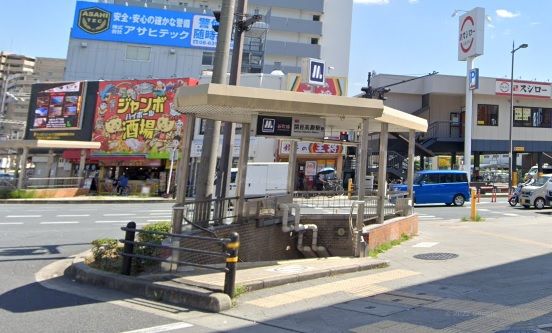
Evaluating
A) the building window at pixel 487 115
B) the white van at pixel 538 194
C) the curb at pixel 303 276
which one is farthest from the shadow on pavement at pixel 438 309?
the building window at pixel 487 115

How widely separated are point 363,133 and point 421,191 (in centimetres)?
1809

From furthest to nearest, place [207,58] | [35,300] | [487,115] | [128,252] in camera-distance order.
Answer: [207,58]
[487,115]
[128,252]
[35,300]

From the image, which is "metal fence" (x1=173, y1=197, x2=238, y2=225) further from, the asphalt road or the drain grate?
the drain grate

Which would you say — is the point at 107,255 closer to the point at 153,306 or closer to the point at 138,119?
the point at 153,306

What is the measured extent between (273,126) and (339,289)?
4.04 m

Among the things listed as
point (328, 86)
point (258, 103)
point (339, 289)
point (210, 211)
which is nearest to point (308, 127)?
point (258, 103)

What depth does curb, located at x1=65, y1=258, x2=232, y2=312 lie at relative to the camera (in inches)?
273

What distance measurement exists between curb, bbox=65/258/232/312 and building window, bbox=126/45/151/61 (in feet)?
157

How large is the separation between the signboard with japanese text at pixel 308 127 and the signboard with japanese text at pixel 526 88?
34422mm

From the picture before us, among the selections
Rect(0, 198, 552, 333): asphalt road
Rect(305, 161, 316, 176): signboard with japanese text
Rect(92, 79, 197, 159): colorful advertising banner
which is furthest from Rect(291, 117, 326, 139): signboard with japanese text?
Rect(92, 79, 197, 159): colorful advertising banner

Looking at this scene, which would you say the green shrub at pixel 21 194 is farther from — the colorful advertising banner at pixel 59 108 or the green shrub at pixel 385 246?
the green shrub at pixel 385 246

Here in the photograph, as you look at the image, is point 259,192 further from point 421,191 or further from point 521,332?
point 521,332

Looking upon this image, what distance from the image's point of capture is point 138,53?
53.5 metres

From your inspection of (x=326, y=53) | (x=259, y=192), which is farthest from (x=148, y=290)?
(x=326, y=53)
